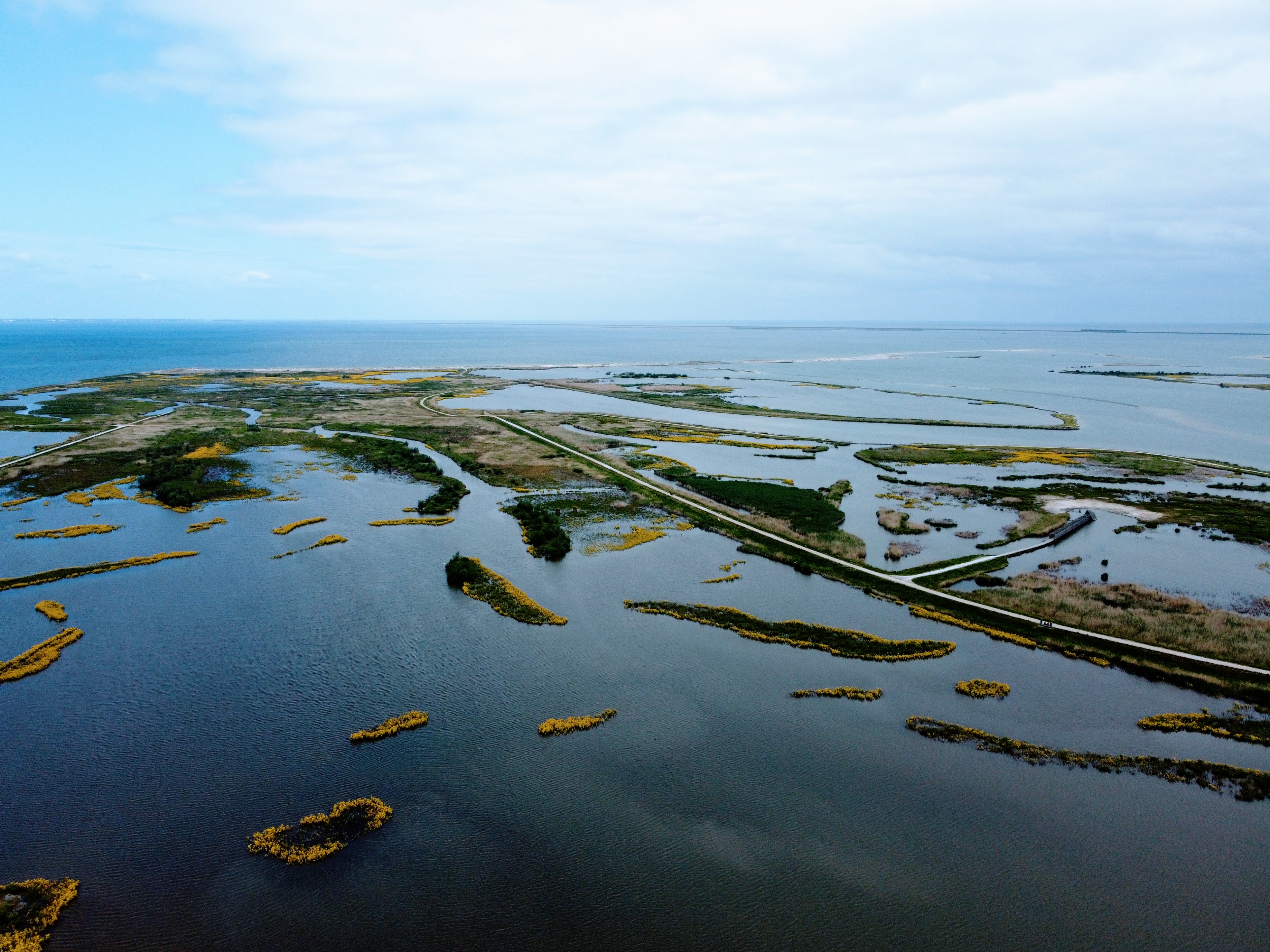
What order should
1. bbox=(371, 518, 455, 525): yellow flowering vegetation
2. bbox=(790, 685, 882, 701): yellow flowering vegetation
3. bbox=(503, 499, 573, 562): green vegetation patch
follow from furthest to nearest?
bbox=(371, 518, 455, 525): yellow flowering vegetation, bbox=(503, 499, 573, 562): green vegetation patch, bbox=(790, 685, 882, 701): yellow flowering vegetation

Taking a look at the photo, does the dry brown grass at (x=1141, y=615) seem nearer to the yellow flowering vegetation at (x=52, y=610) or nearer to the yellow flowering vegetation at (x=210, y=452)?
the yellow flowering vegetation at (x=52, y=610)

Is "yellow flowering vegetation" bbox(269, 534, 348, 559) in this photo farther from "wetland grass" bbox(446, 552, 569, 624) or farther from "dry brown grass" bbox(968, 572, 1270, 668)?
"dry brown grass" bbox(968, 572, 1270, 668)

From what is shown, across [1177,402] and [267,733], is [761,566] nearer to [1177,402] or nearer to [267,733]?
[267,733]

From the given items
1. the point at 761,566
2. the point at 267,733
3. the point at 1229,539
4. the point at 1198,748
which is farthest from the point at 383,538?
the point at 1229,539

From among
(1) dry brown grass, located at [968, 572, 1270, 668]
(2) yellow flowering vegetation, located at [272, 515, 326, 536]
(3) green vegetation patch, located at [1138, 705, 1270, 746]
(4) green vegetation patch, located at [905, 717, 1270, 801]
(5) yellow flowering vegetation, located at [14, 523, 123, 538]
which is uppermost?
(5) yellow flowering vegetation, located at [14, 523, 123, 538]

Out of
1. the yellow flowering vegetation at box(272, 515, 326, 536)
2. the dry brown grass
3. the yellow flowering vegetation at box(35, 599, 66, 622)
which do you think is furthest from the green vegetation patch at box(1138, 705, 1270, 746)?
the yellow flowering vegetation at box(272, 515, 326, 536)

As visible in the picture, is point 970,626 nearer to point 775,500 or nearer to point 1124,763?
point 1124,763
